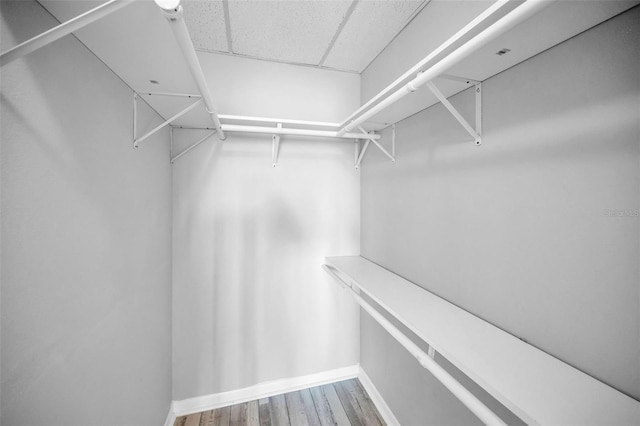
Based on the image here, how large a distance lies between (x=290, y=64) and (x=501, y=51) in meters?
1.40

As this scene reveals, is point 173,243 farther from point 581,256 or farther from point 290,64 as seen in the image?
point 581,256

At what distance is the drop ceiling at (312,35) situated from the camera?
0.65 meters

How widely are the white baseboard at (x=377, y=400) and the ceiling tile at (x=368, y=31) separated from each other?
2.35 metres

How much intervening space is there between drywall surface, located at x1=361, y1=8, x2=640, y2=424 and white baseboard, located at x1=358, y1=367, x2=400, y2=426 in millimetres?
402

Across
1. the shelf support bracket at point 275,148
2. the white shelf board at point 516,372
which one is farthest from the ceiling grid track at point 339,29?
the white shelf board at point 516,372

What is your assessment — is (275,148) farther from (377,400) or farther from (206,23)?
(377,400)

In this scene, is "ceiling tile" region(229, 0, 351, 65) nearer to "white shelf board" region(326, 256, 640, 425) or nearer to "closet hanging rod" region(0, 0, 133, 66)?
"closet hanging rod" region(0, 0, 133, 66)

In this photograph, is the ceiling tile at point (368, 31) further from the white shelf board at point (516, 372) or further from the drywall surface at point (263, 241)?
the white shelf board at point (516, 372)

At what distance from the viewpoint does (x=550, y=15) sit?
0.61 meters

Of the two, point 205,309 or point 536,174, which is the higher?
point 536,174

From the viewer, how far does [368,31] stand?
4.62 ft

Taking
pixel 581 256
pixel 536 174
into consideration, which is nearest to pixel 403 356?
pixel 581 256

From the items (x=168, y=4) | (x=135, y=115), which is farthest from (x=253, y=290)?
(x=168, y=4)

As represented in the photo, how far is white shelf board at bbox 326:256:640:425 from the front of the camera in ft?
1.79
